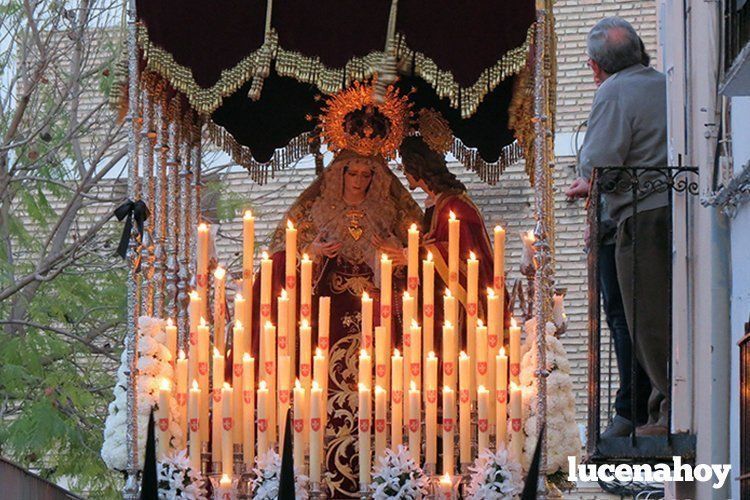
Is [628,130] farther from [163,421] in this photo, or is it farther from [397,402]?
[163,421]

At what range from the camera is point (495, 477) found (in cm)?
1098

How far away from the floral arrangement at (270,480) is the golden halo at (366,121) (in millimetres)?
2516

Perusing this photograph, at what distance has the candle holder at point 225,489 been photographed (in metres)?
11.1

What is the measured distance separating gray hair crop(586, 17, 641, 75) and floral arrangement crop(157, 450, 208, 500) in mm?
3332

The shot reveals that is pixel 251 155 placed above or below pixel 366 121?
below

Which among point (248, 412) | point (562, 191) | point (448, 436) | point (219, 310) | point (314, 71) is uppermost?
point (562, 191)

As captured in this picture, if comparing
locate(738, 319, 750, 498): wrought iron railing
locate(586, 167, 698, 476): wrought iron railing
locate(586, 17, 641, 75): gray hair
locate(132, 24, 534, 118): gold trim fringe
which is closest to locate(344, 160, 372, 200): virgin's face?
locate(132, 24, 534, 118): gold trim fringe

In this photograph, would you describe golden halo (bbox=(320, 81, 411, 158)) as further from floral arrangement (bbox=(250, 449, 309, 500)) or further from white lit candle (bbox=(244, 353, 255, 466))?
floral arrangement (bbox=(250, 449, 309, 500))

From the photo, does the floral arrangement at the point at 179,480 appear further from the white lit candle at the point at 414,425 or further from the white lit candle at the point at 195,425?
the white lit candle at the point at 414,425

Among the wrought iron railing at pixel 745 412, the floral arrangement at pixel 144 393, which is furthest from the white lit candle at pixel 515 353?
the wrought iron railing at pixel 745 412

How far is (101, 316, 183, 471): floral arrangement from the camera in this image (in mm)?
11586

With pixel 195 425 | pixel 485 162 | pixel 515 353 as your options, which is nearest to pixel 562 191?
pixel 485 162

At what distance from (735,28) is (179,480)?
14.0 ft

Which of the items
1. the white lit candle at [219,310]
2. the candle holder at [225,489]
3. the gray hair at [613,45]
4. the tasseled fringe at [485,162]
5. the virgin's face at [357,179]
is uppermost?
the gray hair at [613,45]
